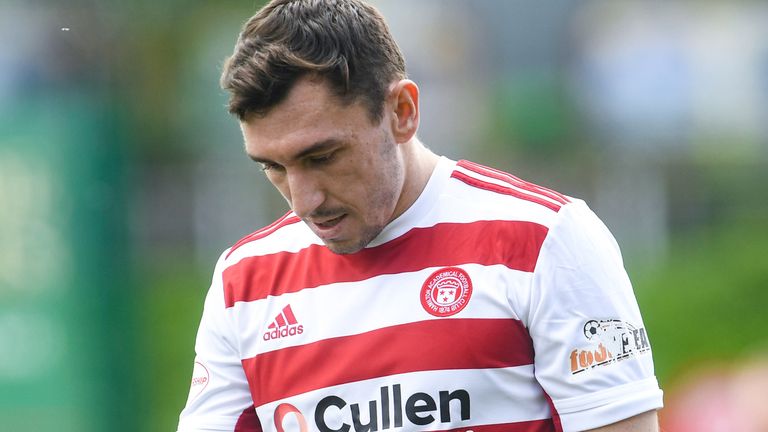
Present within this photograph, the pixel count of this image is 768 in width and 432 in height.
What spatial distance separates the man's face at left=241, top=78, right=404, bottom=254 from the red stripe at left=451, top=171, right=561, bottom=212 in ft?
0.56

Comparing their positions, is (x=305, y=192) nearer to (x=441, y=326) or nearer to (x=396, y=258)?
(x=396, y=258)

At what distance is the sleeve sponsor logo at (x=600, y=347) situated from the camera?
264cm

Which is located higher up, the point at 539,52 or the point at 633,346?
the point at 539,52

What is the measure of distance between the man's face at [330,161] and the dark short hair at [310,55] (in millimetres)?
30

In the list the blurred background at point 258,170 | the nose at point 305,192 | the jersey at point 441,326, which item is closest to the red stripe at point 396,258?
the jersey at point 441,326

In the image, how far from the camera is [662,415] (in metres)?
6.09

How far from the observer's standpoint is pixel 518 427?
8.86ft

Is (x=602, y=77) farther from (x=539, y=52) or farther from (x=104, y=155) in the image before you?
(x=104, y=155)

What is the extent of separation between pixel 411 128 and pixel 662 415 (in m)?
3.67

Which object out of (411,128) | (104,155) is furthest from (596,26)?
(411,128)

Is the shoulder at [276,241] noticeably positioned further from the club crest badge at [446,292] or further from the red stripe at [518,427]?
the red stripe at [518,427]

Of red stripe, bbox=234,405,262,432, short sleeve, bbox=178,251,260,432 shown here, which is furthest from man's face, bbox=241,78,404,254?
red stripe, bbox=234,405,262,432

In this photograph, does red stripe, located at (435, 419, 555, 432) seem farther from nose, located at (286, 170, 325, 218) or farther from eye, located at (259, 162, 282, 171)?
eye, located at (259, 162, 282, 171)

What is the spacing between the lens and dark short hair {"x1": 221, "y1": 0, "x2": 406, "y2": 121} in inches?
106
